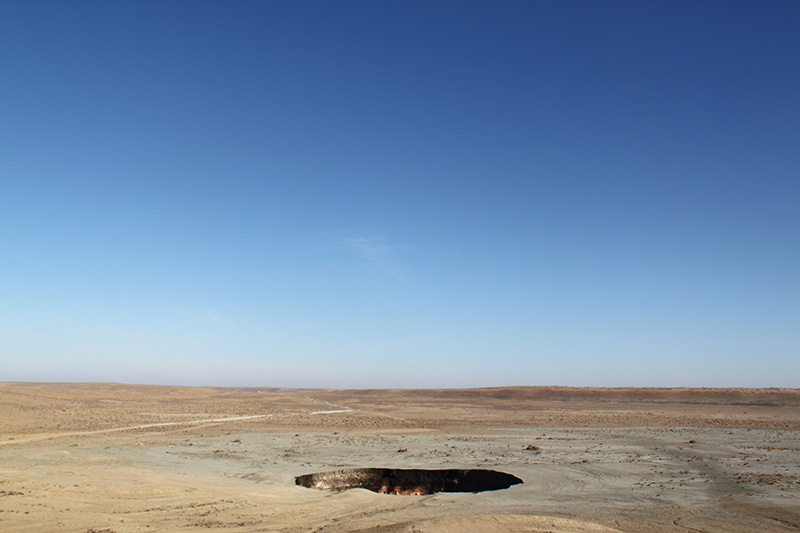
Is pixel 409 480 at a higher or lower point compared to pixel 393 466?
lower

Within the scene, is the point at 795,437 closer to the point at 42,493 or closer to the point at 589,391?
the point at 42,493

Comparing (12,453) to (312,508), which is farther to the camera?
(12,453)

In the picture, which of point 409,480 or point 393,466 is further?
point 393,466

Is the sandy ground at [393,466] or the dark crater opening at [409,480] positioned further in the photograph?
the dark crater opening at [409,480]

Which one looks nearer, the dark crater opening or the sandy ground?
the sandy ground

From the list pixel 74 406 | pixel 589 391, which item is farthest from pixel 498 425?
pixel 589 391
